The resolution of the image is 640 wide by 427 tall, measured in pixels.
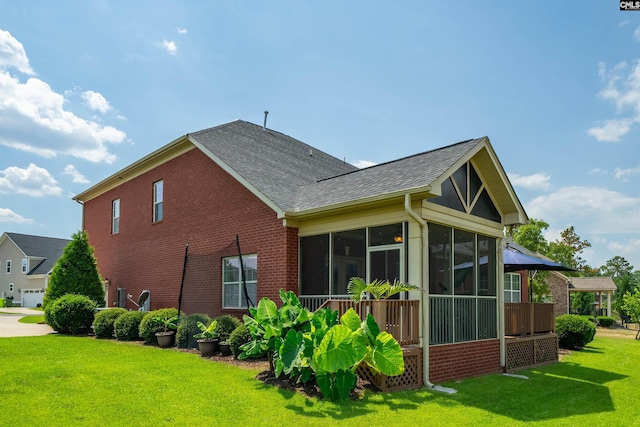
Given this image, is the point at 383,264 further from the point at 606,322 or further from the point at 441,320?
the point at 606,322

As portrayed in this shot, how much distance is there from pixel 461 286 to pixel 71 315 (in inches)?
475

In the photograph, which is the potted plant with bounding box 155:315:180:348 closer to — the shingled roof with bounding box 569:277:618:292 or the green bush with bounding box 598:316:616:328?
the green bush with bounding box 598:316:616:328

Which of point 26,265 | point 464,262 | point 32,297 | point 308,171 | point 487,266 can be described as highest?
point 308,171

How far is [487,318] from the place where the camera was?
39.2ft

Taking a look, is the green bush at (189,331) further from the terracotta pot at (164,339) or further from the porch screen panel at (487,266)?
the porch screen panel at (487,266)

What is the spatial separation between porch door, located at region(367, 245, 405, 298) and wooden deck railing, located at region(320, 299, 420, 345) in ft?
3.18

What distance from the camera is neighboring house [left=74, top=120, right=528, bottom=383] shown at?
10.1 metres

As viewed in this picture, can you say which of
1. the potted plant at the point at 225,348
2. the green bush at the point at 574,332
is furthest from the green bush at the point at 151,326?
the green bush at the point at 574,332

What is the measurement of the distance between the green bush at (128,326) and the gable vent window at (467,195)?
9.21m

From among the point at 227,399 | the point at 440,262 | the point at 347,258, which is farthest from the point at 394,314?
the point at 227,399

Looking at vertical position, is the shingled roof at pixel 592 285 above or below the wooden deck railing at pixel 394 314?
below

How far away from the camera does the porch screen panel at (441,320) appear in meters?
10.2

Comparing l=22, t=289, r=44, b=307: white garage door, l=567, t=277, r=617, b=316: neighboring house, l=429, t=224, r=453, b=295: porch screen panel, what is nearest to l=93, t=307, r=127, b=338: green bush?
l=429, t=224, r=453, b=295: porch screen panel

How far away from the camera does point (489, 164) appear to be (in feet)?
38.4
